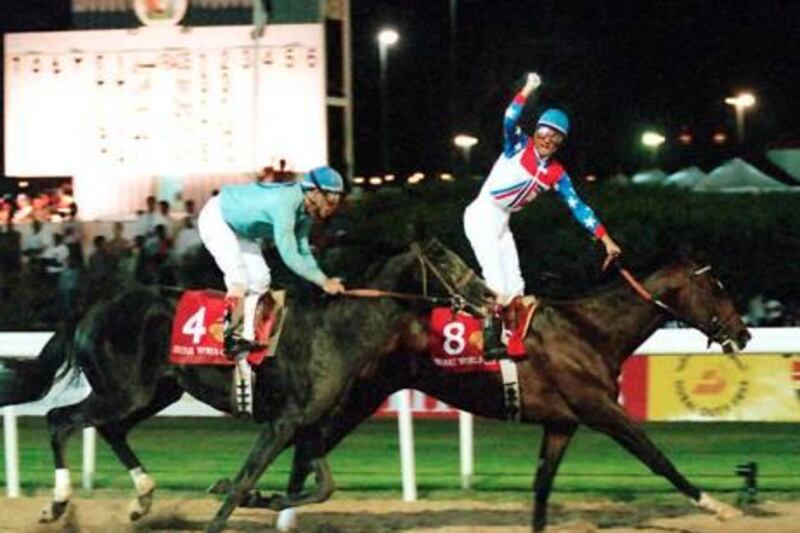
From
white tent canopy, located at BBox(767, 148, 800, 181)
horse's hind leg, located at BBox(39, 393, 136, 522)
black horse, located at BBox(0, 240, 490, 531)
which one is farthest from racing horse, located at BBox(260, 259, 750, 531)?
white tent canopy, located at BBox(767, 148, 800, 181)

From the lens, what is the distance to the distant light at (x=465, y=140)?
41.2 meters

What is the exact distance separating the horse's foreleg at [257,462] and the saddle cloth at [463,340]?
91 centimetres

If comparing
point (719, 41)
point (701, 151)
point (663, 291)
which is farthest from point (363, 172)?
point (663, 291)

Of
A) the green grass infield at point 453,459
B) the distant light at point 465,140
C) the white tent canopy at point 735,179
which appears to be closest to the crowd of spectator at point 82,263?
the green grass infield at point 453,459

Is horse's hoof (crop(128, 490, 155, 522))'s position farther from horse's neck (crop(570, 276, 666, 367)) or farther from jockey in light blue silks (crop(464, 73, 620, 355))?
horse's neck (crop(570, 276, 666, 367))

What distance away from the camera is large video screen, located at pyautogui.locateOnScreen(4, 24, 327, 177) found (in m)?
21.2

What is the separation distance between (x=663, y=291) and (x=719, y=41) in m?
36.0

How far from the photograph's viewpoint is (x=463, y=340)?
331 inches

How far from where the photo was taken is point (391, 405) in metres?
10.2

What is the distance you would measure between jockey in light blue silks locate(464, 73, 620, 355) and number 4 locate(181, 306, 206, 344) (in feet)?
4.71

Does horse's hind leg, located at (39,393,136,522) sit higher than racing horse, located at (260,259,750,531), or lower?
lower

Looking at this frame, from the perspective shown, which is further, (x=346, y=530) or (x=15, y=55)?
(x=15, y=55)

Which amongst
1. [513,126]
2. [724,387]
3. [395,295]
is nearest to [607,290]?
[513,126]

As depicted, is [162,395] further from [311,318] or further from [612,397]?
[612,397]
